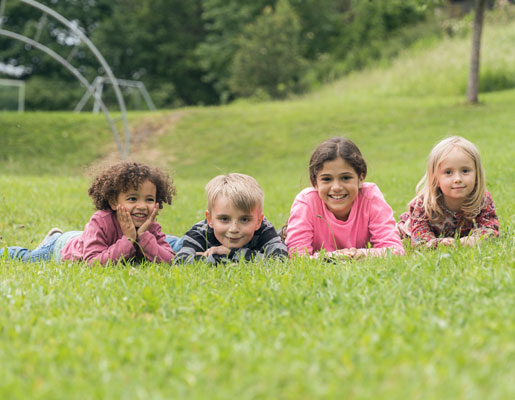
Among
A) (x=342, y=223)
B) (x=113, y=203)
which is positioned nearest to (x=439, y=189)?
(x=342, y=223)

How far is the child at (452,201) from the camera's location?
509 cm

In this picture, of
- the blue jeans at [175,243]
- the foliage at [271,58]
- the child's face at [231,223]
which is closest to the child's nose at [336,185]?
the child's face at [231,223]

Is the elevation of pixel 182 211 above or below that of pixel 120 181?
below

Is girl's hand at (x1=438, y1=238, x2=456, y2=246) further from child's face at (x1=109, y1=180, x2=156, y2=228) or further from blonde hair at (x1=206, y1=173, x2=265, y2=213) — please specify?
child's face at (x1=109, y1=180, x2=156, y2=228)

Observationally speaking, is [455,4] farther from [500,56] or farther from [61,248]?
[61,248]

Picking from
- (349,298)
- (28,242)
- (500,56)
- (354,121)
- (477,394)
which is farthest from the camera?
(500,56)

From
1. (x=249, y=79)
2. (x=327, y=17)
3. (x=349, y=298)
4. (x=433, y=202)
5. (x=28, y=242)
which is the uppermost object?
(x=327, y=17)

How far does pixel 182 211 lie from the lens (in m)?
9.95

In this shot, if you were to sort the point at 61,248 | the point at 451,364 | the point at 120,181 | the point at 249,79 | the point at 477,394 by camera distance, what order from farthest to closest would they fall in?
the point at 249,79 < the point at 61,248 < the point at 120,181 < the point at 451,364 < the point at 477,394

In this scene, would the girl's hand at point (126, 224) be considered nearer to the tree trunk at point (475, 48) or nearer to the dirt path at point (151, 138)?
the dirt path at point (151, 138)

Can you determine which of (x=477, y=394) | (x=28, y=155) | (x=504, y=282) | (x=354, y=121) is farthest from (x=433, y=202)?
(x=28, y=155)

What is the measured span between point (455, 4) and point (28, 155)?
99.9 ft

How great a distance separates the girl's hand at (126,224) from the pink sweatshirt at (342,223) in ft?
4.70

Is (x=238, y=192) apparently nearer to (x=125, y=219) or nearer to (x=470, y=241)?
(x=125, y=219)
